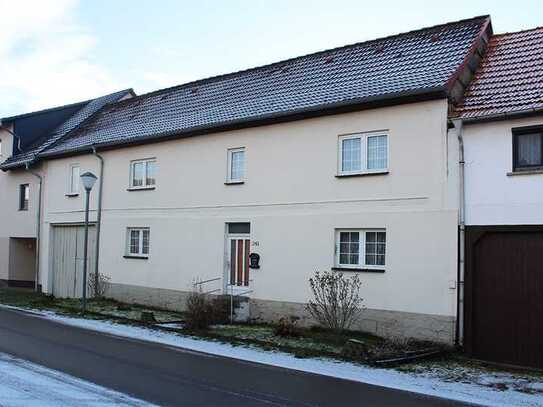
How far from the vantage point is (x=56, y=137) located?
26359mm


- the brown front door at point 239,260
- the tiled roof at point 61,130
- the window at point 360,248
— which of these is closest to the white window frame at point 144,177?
the brown front door at point 239,260

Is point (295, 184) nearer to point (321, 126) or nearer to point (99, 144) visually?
point (321, 126)

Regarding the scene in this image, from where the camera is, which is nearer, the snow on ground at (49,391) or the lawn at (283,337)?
the snow on ground at (49,391)

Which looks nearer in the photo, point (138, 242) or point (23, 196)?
point (138, 242)

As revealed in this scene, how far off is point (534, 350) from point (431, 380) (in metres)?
2.74

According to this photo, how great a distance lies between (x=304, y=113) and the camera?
15.4 metres

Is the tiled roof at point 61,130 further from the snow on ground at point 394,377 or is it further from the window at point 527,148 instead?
the window at point 527,148

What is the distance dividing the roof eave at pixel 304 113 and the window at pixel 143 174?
672mm

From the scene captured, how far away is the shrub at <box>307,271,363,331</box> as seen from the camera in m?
13.8

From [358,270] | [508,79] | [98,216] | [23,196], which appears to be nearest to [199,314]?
[358,270]

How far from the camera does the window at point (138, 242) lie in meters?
20.0

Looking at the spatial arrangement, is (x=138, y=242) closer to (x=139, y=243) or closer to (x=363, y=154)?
(x=139, y=243)

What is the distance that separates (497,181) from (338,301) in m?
4.36

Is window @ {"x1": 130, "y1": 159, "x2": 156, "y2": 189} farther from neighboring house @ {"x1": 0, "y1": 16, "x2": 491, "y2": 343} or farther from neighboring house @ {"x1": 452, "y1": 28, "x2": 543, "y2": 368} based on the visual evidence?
neighboring house @ {"x1": 452, "y1": 28, "x2": 543, "y2": 368}
